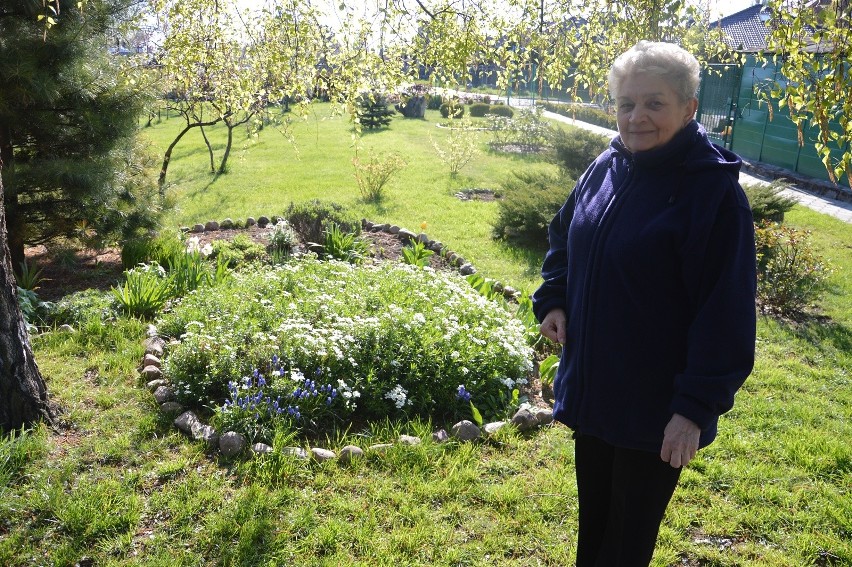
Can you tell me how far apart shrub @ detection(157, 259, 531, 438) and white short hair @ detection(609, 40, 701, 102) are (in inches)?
102

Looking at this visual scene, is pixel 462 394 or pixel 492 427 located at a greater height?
pixel 462 394

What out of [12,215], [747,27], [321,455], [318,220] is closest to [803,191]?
[747,27]

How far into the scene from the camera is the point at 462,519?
331 centimetres

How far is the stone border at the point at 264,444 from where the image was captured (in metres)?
3.71

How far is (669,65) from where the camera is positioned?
2074 mm

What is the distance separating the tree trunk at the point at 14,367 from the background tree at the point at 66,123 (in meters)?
2.89

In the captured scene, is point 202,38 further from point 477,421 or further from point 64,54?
point 477,421

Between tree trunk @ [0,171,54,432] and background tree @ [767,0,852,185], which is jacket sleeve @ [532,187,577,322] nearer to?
background tree @ [767,0,852,185]

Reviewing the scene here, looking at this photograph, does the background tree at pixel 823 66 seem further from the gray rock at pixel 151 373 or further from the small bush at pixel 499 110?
the small bush at pixel 499 110

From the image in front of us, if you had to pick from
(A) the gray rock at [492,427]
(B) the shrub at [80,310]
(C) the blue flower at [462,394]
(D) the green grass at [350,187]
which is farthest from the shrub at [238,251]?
(A) the gray rock at [492,427]

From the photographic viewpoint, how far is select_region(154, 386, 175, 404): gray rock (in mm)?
4246

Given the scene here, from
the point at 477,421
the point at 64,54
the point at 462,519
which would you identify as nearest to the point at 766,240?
the point at 477,421

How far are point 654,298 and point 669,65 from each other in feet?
2.41

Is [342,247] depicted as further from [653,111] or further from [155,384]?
[653,111]
